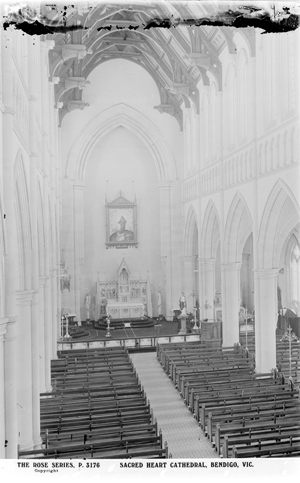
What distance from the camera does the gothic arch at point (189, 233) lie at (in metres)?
28.8

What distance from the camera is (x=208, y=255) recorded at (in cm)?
2552

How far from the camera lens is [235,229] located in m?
21.1

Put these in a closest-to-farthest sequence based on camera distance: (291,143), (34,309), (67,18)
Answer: (67,18) < (34,309) < (291,143)

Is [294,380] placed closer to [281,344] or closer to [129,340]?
[281,344]

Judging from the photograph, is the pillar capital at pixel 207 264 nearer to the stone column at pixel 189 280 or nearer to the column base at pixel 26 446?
the stone column at pixel 189 280

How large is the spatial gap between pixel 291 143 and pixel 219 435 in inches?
352

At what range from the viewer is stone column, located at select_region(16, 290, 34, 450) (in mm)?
10133

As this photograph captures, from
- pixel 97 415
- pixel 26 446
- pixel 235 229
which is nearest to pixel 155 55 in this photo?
pixel 235 229

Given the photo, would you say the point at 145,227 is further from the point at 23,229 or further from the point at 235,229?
the point at 23,229

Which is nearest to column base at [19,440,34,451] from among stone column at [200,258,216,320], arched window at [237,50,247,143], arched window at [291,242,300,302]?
arched window at [237,50,247,143]

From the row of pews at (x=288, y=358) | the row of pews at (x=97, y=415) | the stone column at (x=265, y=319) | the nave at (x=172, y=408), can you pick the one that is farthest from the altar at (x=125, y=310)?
the stone column at (x=265, y=319)

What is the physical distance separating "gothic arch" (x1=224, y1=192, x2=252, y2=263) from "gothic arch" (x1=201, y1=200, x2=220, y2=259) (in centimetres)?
281

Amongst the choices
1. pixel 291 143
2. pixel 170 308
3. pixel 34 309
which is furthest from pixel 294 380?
pixel 170 308

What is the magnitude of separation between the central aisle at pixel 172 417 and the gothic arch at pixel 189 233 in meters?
10.3
